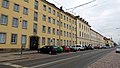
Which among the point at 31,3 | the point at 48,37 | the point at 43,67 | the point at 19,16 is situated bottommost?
the point at 43,67

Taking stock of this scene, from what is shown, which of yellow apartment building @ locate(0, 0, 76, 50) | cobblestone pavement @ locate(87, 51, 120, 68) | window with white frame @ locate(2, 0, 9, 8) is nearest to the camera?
cobblestone pavement @ locate(87, 51, 120, 68)

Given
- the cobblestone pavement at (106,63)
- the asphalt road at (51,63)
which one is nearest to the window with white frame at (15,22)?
the asphalt road at (51,63)

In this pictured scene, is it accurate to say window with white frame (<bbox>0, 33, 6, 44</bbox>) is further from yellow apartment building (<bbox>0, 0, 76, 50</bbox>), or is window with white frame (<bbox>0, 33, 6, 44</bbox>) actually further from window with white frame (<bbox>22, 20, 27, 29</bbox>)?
window with white frame (<bbox>22, 20, 27, 29</bbox>)

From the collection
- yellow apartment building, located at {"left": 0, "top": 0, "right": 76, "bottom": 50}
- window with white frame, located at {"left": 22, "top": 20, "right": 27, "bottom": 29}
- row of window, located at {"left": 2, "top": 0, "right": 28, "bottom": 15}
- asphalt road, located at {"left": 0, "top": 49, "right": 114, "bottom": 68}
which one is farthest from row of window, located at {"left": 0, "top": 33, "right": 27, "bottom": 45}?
asphalt road, located at {"left": 0, "top": 49, "right": 114, "bottom": 68}

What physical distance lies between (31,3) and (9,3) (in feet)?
23.5

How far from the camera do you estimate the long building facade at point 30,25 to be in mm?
31906

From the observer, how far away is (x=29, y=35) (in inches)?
1502

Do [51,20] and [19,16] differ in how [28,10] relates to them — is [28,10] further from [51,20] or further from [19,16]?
[51,20]

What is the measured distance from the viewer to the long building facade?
31906 millimetres

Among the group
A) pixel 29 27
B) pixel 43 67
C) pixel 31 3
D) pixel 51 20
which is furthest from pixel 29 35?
pixel 43 67

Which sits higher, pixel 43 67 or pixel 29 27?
pixel 29 27

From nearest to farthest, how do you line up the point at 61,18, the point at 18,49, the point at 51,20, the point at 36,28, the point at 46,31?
the point at 18,49 → the point at 36,28 → the point at 46,31 → the point at 51,20 → the point at 61,18

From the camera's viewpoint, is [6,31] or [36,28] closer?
[6,31]

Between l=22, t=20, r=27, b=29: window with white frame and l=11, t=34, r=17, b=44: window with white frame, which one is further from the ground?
l=22, t=20, r=27, b=29: window with white frame
